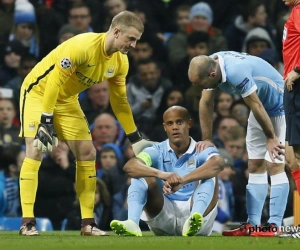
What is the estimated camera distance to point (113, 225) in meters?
9.90

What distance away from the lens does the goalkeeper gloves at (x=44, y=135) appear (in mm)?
10273

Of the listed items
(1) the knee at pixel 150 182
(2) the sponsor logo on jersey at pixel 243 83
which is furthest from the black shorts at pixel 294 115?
(1) the knee at pixel 150 182

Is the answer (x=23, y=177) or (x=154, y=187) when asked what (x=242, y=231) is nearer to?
(x=154, y=187)

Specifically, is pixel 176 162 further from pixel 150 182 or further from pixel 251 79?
pixel 251 79

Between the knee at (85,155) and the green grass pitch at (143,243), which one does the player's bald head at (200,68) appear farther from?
the green grass pitch at (143,243)

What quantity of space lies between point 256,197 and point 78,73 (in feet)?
7.41

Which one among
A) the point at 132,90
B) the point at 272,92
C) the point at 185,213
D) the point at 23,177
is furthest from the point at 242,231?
the point at 132,90

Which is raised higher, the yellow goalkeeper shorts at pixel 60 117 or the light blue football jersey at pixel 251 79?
the light blue football jersey at pixel 251 79

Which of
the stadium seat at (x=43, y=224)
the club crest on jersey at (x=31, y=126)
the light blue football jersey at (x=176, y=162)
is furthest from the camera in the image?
the stadium seat at (x=43, y=224)

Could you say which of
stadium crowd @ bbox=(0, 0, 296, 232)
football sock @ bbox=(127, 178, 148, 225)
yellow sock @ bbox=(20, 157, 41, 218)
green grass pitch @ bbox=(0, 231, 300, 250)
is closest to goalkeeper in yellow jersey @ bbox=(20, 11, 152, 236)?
yellow sock @ bbox=(20, 157, 41, 218)

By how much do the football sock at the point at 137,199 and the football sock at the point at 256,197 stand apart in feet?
4.30

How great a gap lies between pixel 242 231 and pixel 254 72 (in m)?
1.64

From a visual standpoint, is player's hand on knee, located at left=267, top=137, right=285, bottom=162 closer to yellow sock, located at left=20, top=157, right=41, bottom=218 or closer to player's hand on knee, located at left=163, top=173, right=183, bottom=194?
player's hand on knee, located at left=163, top=173, right=183, bottom=194

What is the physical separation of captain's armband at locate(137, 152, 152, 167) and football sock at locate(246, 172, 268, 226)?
3.97 ft
